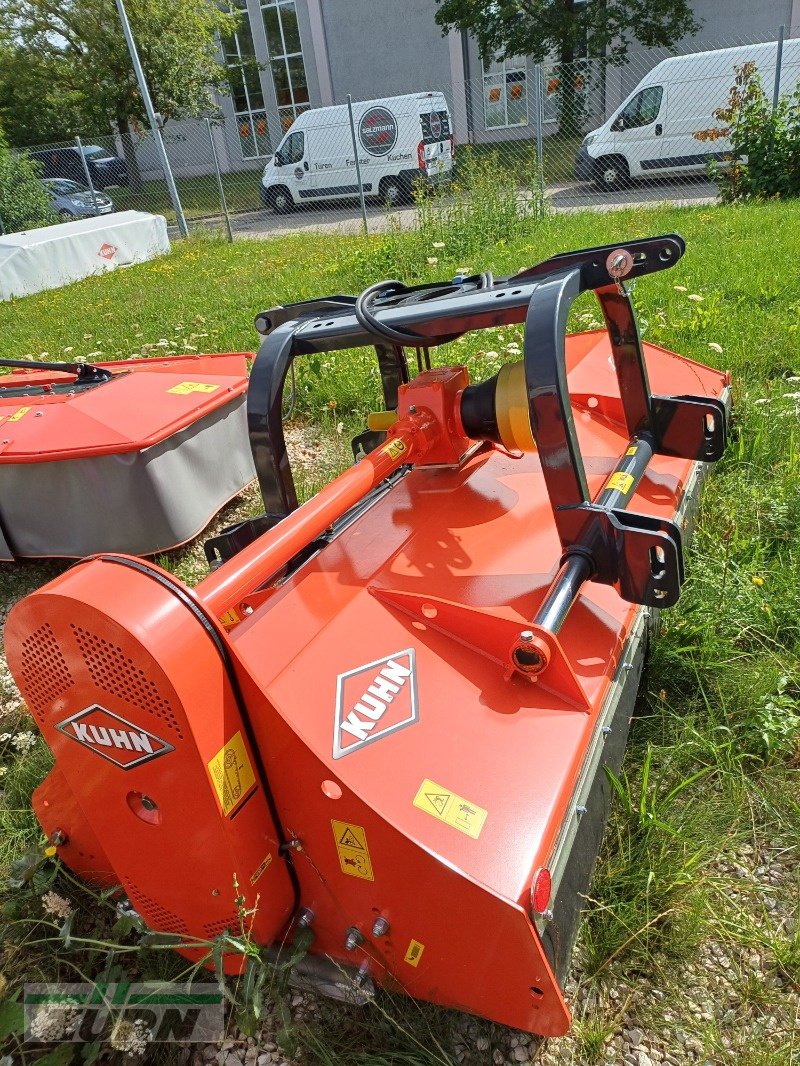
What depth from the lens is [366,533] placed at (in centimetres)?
212

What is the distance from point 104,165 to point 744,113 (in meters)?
22.6

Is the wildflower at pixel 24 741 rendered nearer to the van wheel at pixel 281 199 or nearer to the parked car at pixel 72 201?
the van wheel at pixel 281 199

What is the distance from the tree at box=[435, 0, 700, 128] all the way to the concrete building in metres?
0.49

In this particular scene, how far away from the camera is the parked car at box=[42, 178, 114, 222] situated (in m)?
17.3

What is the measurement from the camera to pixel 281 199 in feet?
54.2

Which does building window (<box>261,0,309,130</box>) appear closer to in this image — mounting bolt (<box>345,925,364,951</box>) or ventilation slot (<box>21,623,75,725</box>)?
ventilation slot (<box>21,623,75,725</box>)

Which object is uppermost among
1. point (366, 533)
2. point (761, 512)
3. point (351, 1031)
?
point (366, 533)

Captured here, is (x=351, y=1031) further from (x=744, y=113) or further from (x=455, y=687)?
(x=744, y=113)

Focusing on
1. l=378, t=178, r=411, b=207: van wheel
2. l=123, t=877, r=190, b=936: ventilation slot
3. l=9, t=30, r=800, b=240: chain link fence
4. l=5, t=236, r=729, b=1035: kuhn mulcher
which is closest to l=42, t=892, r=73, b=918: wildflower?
l=5, t=236, r=729, b=1035: kuhn mulcher

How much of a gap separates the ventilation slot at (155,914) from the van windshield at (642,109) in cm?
1411

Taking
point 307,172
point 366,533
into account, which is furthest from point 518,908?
point 307,172

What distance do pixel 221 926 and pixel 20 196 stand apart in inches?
670

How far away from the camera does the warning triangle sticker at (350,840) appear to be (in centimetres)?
140

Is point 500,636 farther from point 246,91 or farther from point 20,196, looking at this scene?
point 246,91
